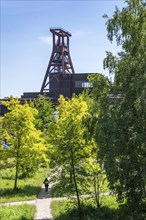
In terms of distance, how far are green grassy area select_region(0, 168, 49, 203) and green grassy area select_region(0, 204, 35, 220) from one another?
3.08 meters

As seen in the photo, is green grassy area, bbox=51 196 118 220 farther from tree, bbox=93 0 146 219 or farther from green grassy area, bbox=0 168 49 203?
green grassy area, bbox=0 168 49 203

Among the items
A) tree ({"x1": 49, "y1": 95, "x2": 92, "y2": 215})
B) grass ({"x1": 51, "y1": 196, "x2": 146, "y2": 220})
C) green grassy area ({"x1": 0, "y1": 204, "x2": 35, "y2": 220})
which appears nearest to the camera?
grass ({"x1": 51, "y1": 196, "x2": 146, "y2": 220})

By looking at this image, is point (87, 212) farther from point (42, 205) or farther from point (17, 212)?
point (42, 205)

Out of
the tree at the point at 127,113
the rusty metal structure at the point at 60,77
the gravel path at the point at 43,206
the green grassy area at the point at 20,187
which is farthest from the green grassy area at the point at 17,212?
the rusty metal structure at the point at 60,77

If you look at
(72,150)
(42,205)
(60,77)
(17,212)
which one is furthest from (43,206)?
(60,77)

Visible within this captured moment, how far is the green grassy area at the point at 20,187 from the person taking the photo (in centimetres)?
2794

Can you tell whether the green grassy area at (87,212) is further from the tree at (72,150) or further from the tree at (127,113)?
the tree at (127,113)

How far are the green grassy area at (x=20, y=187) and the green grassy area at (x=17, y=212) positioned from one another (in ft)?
10.1

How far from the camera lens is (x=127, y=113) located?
55.8 feet

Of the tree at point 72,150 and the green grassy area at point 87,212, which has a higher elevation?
the tree at point 72,150

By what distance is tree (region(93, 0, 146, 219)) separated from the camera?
16828 millimetres

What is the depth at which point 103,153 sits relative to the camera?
17.8 metres

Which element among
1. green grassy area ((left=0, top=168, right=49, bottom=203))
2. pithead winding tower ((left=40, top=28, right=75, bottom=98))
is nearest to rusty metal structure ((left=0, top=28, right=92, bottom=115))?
pithead winding tower ((left=40, top=28, right=75, bottom=98))

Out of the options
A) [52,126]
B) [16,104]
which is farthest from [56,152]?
[16,104]
